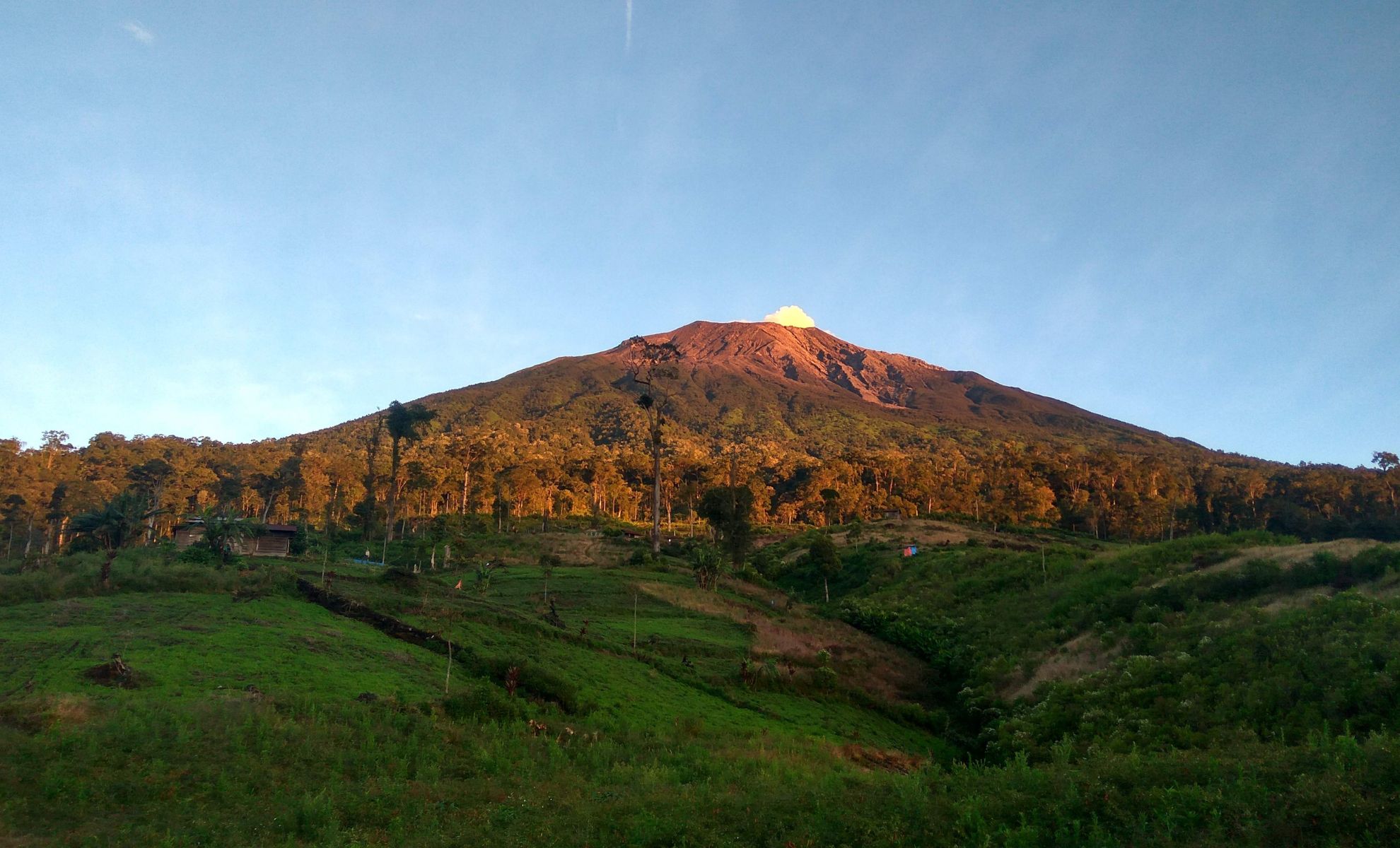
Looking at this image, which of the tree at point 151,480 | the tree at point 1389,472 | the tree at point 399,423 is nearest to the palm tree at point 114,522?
the tree at point 399,423

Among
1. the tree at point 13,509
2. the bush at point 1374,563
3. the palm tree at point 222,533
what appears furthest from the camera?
the tree at point 13,509

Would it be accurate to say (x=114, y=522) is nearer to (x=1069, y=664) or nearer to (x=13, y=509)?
(x=13, y=509)

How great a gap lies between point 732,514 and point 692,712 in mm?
37510

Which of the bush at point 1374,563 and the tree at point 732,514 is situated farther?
the tree at point 732,514

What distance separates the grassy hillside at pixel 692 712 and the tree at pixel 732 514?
688 inches

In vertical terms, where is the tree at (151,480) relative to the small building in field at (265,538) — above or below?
above

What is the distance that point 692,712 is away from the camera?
83.8ft

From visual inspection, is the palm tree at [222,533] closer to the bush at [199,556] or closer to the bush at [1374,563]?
the bush at [199,556]

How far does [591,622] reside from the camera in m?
35.3

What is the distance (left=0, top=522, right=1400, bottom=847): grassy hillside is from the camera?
40.2 feet

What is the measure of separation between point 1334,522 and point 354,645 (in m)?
90.7

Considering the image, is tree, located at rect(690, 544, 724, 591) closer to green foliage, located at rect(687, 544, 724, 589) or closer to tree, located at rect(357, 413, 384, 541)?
green foliage, located at rect(687, 544, 724, 589)

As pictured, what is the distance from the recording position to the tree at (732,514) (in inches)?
2462

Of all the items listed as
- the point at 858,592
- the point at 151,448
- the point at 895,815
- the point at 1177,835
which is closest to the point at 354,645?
the point at 895,815
